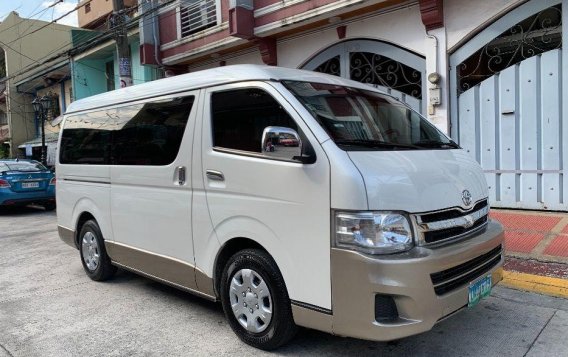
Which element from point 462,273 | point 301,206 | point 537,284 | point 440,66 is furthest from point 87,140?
point 440,66

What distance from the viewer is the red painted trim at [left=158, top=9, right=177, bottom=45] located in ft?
43.7

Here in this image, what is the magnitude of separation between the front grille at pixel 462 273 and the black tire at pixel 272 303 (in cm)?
98

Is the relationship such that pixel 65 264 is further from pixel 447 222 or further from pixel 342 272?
pixel 447 222

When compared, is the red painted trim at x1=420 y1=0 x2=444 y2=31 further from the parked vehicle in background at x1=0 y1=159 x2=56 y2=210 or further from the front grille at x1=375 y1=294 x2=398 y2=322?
the parked vehicle in background at x1=0 y1=159 x2=56 y2=210

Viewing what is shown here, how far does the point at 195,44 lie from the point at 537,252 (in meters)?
9.74

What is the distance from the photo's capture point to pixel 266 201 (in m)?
3.29

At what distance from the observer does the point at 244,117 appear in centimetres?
361

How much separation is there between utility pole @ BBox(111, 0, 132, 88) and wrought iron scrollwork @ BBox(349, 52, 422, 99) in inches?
208

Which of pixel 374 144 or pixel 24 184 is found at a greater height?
pixel 374 144

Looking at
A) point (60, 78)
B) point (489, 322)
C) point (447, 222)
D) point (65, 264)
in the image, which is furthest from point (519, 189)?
point (60, 78)

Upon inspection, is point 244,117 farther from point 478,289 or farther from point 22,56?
point 22,56

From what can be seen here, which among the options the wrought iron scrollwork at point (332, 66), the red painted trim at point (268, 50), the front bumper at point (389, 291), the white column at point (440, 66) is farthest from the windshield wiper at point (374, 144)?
the red painted trim at point (268, 50)

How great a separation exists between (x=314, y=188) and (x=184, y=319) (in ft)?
6.51

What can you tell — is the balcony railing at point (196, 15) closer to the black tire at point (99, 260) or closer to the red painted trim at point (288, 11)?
the red painted trim at point (288, 11)
